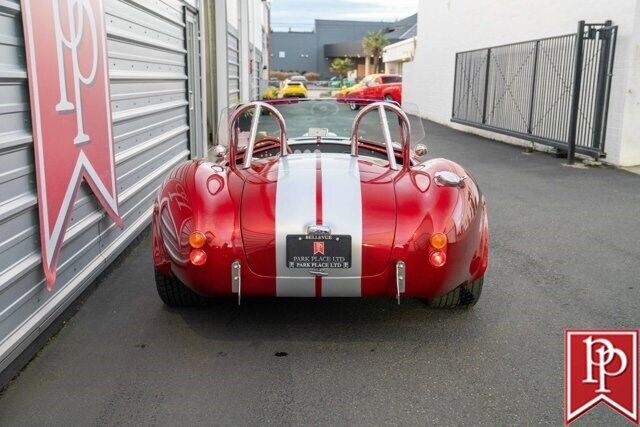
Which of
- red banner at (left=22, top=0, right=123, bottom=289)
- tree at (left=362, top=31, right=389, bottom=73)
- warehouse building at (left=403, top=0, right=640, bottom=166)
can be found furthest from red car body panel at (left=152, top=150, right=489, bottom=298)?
tree at (left=362, top=31, right=389, bottom=73)

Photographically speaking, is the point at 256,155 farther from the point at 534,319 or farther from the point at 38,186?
the point at 534,319

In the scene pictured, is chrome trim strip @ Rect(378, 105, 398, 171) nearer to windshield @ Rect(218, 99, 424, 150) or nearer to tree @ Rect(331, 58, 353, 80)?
windshield @ Rect(218, 99, 424, 150)

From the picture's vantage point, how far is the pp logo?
2758mm

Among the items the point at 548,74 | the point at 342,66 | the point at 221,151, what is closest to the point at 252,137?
the point at 221,151

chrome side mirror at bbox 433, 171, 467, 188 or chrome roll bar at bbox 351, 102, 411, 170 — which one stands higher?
chrome roll bar at bbox 351, 102, 411, 170

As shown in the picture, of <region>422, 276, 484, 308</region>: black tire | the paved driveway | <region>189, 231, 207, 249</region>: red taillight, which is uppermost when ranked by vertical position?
<region>189, 231, 207, 249</region>: red taillight

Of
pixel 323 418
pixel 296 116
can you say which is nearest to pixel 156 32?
pixel 296 116

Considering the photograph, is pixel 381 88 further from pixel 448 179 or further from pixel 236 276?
pixel 236 276

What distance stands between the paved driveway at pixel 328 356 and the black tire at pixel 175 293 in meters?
0.07

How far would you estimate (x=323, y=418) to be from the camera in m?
2.83

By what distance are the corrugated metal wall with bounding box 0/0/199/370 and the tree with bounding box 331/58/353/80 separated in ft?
273

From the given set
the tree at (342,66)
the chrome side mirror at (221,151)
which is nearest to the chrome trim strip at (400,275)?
the chrome side mirror at (221,151)

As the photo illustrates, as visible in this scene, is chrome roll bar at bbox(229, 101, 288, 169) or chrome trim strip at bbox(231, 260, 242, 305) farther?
chrome roll bar at bbox(229, 101, 288, 169)

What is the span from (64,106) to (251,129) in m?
1.15
